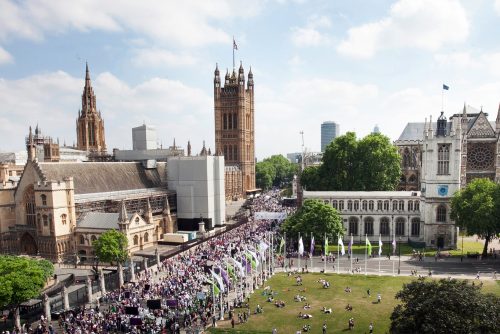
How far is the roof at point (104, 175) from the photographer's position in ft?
209

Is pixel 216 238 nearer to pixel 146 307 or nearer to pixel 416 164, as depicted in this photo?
pixel 146 307

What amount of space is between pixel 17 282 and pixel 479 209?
5250 cm

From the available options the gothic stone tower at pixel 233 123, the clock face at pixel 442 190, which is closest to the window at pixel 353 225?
the clock face at pixel 442 190

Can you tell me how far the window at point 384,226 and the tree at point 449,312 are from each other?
137 ft

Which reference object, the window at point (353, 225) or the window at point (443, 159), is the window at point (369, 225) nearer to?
the window at point (353, 225)

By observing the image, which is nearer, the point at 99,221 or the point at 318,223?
the point at 318,223

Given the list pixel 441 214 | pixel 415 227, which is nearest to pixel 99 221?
pixel 415 227

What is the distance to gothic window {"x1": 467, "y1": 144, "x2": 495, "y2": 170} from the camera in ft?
281

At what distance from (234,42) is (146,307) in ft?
321

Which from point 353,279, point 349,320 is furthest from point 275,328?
point 353,279

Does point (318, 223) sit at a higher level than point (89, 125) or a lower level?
lower

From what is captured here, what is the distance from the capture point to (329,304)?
3950 centimetres

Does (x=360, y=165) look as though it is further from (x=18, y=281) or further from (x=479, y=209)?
(x=18, y=281)

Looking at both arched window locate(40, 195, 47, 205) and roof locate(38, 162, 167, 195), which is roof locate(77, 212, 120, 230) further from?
arched window locate(40, 195, 47, 205)
